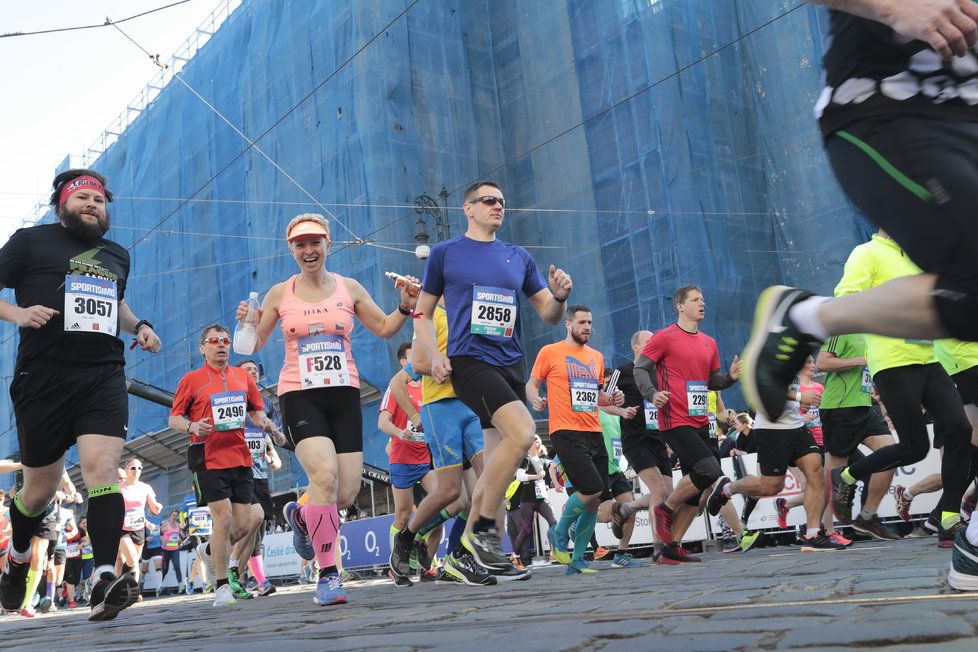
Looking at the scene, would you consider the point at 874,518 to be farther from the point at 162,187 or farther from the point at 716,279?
the point at 162,187

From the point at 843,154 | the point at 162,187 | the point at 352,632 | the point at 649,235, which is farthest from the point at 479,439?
the point at 162,187

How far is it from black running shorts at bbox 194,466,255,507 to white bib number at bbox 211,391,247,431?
338mm

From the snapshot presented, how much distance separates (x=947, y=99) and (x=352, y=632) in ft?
7.53

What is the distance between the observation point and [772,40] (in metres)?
21.1

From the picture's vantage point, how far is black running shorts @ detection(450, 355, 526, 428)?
18.6 feet

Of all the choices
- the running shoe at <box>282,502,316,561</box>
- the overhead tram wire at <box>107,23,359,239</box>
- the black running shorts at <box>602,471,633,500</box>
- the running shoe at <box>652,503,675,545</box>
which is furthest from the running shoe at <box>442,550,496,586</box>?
the overhead tram wire at <box>107,23,359,239</box>

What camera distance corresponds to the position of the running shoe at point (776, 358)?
8.75 feet

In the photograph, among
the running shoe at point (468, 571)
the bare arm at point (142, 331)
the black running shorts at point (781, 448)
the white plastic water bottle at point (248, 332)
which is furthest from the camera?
the black running shorts at point (781, 448)

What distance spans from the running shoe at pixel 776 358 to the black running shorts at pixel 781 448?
5.27 metres

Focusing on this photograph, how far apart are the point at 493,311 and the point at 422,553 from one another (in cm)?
337

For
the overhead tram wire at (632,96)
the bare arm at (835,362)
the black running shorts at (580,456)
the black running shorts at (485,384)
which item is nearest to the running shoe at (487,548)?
the black running shorts at (485,384)

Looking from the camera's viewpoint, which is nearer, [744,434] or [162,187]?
[744,434]

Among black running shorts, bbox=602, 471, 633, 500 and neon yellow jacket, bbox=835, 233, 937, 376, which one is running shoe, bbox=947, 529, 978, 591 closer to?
neon yellow jacket, bbox=835, 233, 937, 376

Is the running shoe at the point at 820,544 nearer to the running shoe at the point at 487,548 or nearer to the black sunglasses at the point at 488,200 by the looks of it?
the running shoe at the point at 487,548
